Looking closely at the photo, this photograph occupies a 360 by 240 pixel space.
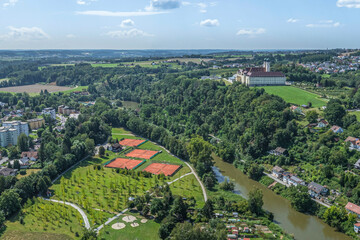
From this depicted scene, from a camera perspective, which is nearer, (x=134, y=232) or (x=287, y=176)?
(x=134, y=232)

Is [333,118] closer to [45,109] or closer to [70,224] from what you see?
Answer: [70,224]

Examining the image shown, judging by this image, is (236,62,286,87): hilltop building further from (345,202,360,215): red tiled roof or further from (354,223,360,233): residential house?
(354,223,360,233): residential house

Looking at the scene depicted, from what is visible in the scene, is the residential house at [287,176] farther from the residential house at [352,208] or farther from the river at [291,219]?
the residential house at [352,208]

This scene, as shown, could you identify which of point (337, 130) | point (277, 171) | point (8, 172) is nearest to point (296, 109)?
point (337, 130)

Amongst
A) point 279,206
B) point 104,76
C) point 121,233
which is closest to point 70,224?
point 121,233

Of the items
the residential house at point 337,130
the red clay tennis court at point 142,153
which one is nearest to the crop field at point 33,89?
the red clay tennis court at point 142,153

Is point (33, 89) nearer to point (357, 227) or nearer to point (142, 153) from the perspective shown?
point (142, 153)
